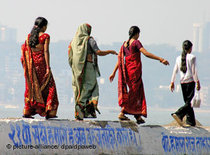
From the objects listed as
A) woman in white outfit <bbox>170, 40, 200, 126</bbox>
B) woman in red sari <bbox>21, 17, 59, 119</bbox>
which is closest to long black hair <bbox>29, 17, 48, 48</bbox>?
woman in red sari <bbox>21, 17, 59, 119</bbox>

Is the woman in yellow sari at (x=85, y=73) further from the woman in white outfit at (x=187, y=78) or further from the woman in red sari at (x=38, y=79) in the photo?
the woman in white outfit at (x=187, y=78)

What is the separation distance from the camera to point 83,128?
11.3 metres

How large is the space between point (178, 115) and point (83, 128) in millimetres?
2245

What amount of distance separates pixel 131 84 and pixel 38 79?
1957 millimetres

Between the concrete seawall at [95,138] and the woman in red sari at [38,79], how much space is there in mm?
435

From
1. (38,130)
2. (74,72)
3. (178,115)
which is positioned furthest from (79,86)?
(178,115)

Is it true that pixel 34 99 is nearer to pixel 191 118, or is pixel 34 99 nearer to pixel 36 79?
pixel 36 79

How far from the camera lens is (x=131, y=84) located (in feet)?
40.1

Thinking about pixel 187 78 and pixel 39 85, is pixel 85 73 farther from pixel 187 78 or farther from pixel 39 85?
pixel 187 78

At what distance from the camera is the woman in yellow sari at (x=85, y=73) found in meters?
11.8

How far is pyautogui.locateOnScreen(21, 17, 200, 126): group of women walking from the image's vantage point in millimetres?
11328

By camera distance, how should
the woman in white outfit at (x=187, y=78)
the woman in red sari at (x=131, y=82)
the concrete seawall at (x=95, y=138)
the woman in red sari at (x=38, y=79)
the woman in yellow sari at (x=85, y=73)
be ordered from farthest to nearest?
the woman in white outfit at (x=187, y=78), the woman in red sari at (x=131, y=82), the woman in yellow sari at (x=85, y=73), the woman in red sari at (x=38, y=79), the concrete seawall at (x=95, y=138)

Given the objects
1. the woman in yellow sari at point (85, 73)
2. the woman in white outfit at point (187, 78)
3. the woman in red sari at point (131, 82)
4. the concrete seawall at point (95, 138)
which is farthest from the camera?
the woman in white outfit at point (187, 78)

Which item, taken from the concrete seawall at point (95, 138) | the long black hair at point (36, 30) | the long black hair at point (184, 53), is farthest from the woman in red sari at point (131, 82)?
the long black hair at point (36, 30)
